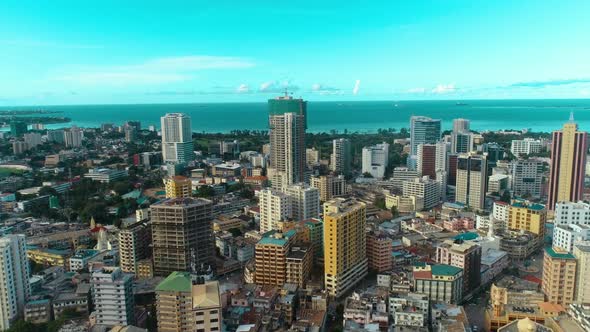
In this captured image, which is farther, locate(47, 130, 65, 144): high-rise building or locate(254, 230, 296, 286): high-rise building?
locate(47, 130, 65, 144): high-rise building

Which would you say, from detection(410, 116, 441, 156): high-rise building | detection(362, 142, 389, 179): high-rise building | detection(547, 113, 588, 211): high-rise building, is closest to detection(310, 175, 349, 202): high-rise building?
detection(362, 142, 389, 179): high-rise building

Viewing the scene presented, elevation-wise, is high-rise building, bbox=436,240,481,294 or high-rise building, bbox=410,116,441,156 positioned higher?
high-rise building, bbox=410,116,441,156

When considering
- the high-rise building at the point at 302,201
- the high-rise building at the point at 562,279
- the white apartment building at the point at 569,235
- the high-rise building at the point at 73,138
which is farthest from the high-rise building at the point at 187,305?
the high-rise building at the point at 73,138

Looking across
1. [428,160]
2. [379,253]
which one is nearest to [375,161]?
[428,160]

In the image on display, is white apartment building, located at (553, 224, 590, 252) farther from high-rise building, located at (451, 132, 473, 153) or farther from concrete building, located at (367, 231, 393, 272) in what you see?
high-rise building, located at (451, 132, 473, 153)

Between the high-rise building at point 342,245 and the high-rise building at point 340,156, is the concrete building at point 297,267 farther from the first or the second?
the high-rise building at point 340,156

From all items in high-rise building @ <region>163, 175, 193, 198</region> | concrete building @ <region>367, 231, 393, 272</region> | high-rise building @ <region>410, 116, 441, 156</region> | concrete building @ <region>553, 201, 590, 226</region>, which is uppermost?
high-rise building @ <region>410, 116, 441, 156</region>

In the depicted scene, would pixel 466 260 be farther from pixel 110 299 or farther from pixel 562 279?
pixel 110 299
